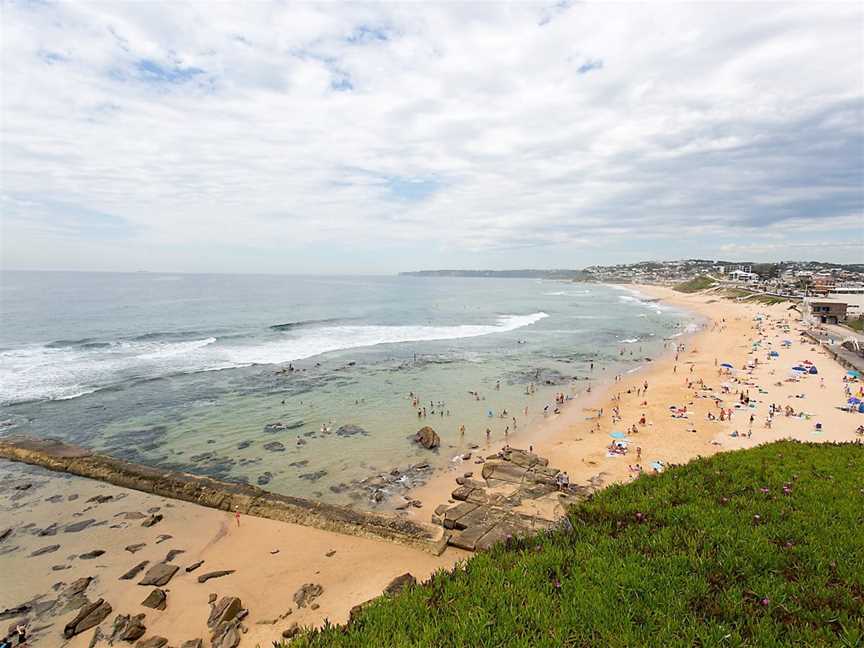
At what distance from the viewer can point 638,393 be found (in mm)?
32375

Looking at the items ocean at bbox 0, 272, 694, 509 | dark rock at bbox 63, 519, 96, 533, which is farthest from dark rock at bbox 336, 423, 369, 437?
dark rock at bbox 63, 519, 96, 533

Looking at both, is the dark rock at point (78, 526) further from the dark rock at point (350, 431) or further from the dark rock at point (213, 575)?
the dark rock at point (350, 431)

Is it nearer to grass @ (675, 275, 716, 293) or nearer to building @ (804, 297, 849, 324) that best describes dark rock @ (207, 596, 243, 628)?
building @ (804, 297, 849, 324)

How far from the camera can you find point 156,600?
11828 mm

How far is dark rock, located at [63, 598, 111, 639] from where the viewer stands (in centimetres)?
1094

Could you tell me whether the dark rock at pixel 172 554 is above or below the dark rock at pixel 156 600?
below

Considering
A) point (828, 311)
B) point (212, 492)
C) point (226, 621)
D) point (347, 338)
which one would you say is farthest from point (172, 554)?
point (828, 311)

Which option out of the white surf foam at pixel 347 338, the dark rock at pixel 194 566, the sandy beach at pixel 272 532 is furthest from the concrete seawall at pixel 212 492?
the white surf foam at pixel 347 338

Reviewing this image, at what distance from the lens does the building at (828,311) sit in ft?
187

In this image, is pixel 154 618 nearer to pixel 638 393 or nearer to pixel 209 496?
pixel 209 496

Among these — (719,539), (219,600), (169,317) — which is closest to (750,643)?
(719,539)

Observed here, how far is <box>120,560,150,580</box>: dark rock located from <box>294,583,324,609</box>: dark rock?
17.1 ft

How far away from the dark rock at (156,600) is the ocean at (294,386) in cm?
644

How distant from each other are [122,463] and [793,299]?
104 metres
